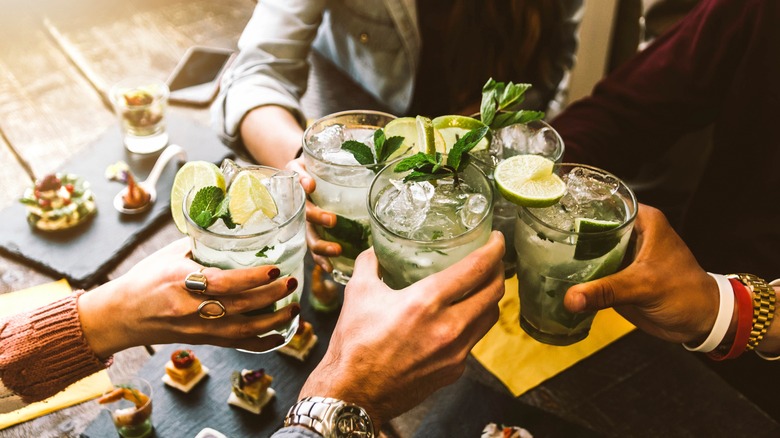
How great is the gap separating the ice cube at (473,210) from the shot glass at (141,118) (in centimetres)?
130

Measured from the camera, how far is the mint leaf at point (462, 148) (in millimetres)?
966

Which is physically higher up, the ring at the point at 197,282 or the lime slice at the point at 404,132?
the lime slice at the point at 404,132

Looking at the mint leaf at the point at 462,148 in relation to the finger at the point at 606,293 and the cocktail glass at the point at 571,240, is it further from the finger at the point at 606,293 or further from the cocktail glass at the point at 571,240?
the finger at the point at 606,293

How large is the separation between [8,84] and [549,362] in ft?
7.44

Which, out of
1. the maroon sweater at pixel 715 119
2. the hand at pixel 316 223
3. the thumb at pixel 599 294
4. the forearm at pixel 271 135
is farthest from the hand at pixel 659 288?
the forearm at pixel 271 135

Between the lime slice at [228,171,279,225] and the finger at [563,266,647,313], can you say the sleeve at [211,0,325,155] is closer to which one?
the lime slice at [228,171,279,225]

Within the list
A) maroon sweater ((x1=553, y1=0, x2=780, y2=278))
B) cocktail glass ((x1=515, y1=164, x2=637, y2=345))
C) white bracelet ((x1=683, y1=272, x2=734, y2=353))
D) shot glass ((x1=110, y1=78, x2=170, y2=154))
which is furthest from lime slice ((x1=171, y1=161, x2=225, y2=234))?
maroon sweater ((x1=553, y1=0, x2=780, y2=278))

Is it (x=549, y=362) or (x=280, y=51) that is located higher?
(x=280, y=51)

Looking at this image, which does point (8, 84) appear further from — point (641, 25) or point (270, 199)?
point (641, 25)

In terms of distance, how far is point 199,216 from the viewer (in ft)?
3.34

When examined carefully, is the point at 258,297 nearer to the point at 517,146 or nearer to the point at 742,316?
the point at 517,146

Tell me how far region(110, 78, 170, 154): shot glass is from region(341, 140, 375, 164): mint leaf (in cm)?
108

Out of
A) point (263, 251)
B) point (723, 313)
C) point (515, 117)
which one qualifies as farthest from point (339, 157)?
point (723, 313)

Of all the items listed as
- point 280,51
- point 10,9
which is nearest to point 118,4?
point 10,9
